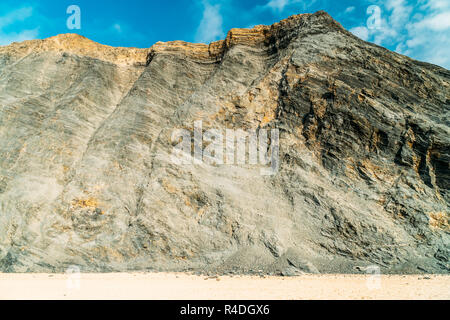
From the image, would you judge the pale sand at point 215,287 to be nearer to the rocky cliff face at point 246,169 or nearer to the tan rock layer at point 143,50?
the rocky cliff face at point 246,169

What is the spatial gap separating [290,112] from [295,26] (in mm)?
8190

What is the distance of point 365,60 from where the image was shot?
18000 mm

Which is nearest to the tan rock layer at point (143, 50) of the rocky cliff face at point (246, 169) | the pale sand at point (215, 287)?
the rocky cliff face at point (246, 169)

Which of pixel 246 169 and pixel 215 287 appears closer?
pixel 215 287

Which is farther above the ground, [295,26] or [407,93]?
[295,26]

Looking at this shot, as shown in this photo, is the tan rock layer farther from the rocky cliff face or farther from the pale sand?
the pale sand

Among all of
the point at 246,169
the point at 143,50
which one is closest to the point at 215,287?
the point at 246,169

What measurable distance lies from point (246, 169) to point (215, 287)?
304 inches

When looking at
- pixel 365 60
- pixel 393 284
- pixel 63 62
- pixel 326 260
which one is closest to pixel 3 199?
pixel 63 62

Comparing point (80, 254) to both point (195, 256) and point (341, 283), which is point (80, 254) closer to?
point (195, 256)

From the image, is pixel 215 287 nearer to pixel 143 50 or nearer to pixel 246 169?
pixel 246 169

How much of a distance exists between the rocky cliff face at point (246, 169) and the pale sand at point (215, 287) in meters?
1.29

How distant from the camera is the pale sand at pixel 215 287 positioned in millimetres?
7488

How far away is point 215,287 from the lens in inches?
346
